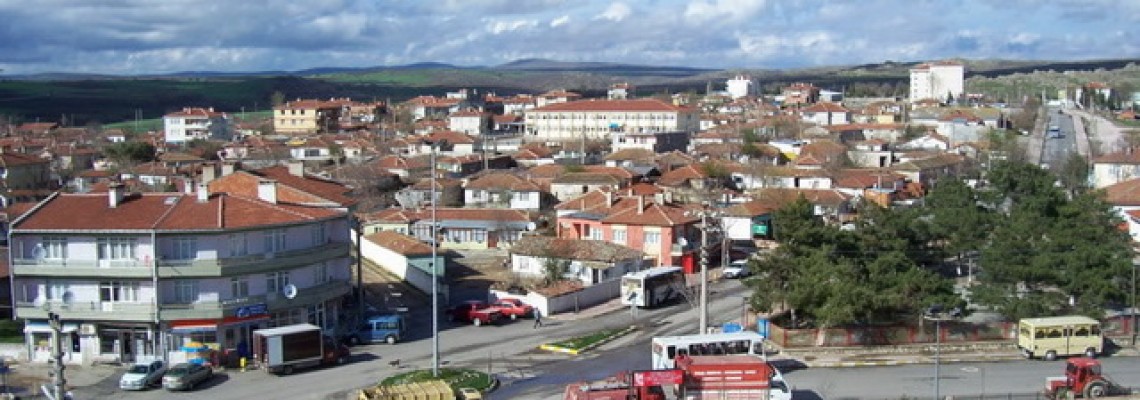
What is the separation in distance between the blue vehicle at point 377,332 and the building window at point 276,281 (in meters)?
2.54

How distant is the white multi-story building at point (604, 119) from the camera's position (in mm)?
114125

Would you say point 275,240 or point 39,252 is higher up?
point 275,240

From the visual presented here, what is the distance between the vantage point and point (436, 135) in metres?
95.2

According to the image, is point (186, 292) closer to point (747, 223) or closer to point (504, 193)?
point (747, 223)

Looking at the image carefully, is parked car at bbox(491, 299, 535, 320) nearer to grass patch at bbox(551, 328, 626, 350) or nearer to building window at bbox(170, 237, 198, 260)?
grass patch at bbox(551, 328, 626, 350)

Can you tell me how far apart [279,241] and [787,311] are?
13772 mm

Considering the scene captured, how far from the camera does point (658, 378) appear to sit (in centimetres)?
2272

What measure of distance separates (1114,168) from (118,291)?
5238cm

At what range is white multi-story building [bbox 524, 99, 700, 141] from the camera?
114 meters

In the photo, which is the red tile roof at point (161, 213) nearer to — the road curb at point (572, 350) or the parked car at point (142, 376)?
the parked car at point (142, 376)

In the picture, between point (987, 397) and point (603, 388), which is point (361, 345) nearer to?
point (603, 388)

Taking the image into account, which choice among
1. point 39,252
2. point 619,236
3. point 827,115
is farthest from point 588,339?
point 827,115

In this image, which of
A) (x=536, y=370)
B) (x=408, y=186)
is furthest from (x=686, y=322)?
(x=408, y=186)

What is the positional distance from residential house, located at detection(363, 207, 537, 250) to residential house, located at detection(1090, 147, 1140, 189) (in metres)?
31.3
